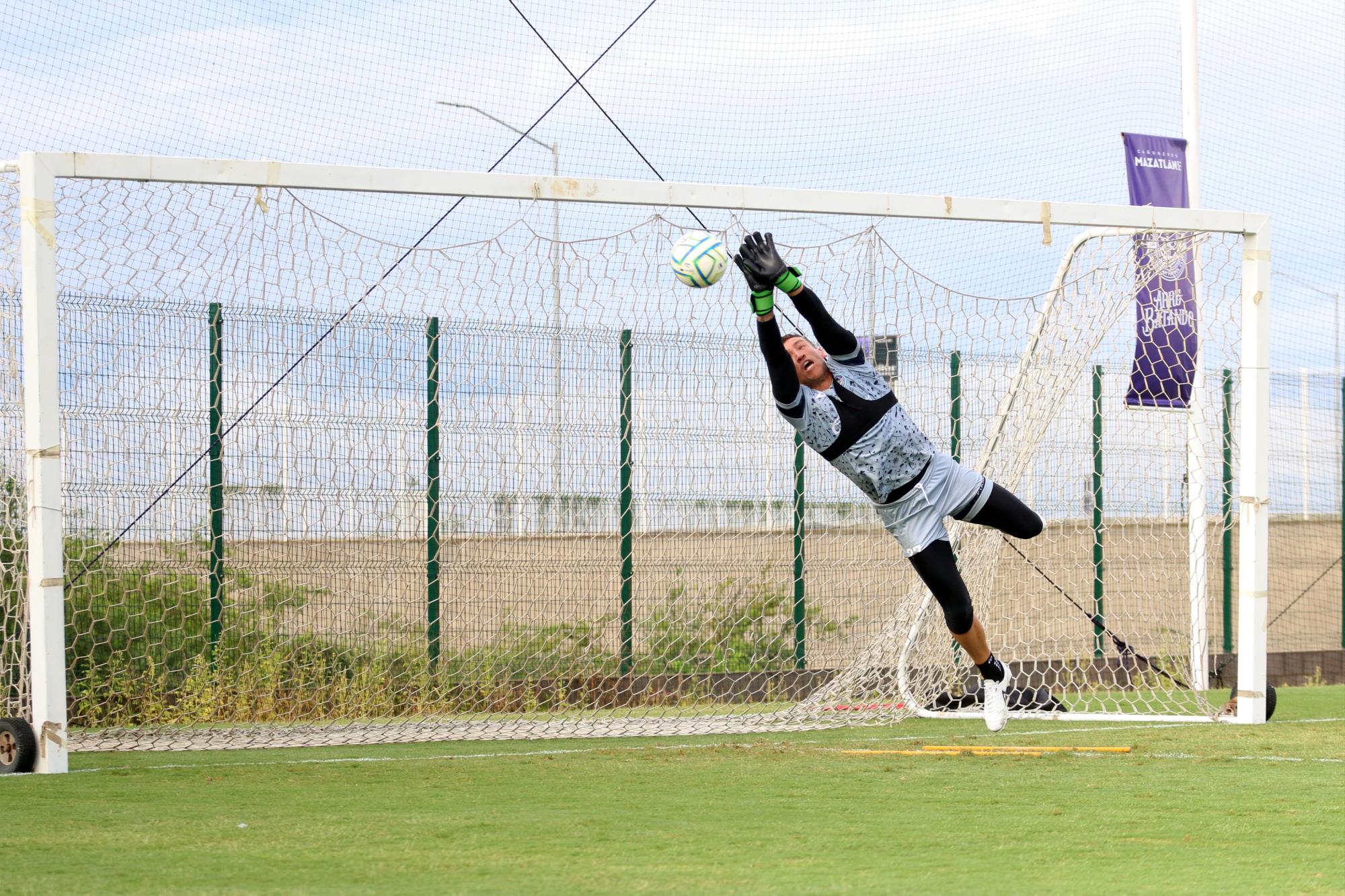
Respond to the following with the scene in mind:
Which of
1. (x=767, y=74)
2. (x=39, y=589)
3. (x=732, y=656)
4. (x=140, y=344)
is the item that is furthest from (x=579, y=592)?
(x=767, y=74)

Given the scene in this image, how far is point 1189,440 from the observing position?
1001 cm

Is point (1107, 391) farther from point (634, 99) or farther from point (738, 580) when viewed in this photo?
point (634, 99)

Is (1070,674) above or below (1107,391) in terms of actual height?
below

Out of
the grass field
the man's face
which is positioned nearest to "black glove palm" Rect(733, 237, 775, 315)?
the man's face

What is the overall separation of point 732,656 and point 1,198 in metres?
5.77

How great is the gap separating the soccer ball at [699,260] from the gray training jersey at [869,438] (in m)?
0.78

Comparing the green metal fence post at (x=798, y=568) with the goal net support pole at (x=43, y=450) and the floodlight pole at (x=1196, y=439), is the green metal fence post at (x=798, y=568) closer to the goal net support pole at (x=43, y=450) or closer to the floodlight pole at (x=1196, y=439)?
the floodlight pole at (x=1196, y=439)

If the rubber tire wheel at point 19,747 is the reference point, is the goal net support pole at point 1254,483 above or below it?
above

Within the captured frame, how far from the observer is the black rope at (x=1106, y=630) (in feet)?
33.5

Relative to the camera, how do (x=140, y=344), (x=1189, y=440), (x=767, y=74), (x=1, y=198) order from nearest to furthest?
(x=1, y=198)
(x=140, y=344)
(x=1189, y=440)
(x=767, y=74)

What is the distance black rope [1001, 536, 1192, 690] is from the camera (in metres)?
10.2

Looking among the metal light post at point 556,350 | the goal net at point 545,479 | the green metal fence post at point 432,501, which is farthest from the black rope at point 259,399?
the metal light post at point 556,350

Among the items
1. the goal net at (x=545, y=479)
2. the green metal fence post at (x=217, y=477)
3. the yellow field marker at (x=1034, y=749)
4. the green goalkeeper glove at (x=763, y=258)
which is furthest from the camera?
the green metal fence post at (x=217, y=477)

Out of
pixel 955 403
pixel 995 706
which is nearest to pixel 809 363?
pixel 995 706
